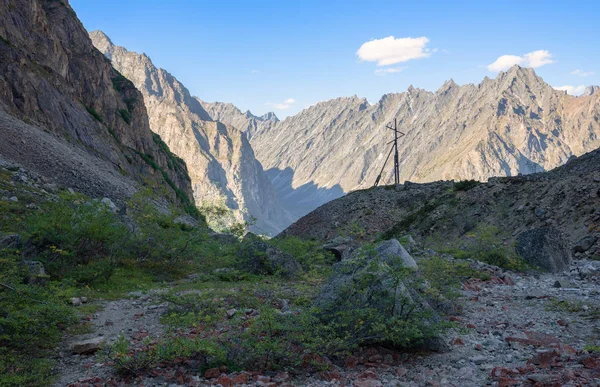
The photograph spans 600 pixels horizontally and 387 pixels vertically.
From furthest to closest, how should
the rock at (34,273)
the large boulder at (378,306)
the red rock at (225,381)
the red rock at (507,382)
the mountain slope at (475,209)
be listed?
1. the mountain slope at (475,209)
2. the rock at (34,273)
3. the large boulder at (378,306)
4. the red rock at (225,381)
5. the red rock at (507,382)

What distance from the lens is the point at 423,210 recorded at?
31.2m

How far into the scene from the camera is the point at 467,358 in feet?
21.6

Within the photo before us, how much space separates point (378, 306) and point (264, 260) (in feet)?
27.7

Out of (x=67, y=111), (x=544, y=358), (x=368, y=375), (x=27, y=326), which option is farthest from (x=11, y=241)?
(x=67, y=111)

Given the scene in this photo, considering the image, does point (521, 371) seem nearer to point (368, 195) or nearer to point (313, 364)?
point (313, 364)

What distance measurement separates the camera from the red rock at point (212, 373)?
5852mm

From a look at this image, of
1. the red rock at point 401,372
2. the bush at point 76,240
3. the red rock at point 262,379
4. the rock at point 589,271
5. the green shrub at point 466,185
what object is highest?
the green shrub at point 466,185

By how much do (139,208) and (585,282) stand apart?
15298 mm

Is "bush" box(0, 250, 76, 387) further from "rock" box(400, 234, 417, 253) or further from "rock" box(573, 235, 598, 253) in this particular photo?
"rock" box(573, 235, 598, 253)

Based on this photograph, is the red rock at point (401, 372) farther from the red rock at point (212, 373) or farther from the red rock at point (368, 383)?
the red rock at point (212, 373)

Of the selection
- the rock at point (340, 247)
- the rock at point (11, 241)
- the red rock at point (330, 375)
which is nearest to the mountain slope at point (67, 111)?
the rock at point (11, 241)

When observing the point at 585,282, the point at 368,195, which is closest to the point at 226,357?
the point at 585,282

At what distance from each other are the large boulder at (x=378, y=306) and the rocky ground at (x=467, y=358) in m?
0.32

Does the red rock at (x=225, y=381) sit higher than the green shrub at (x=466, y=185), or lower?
lower
